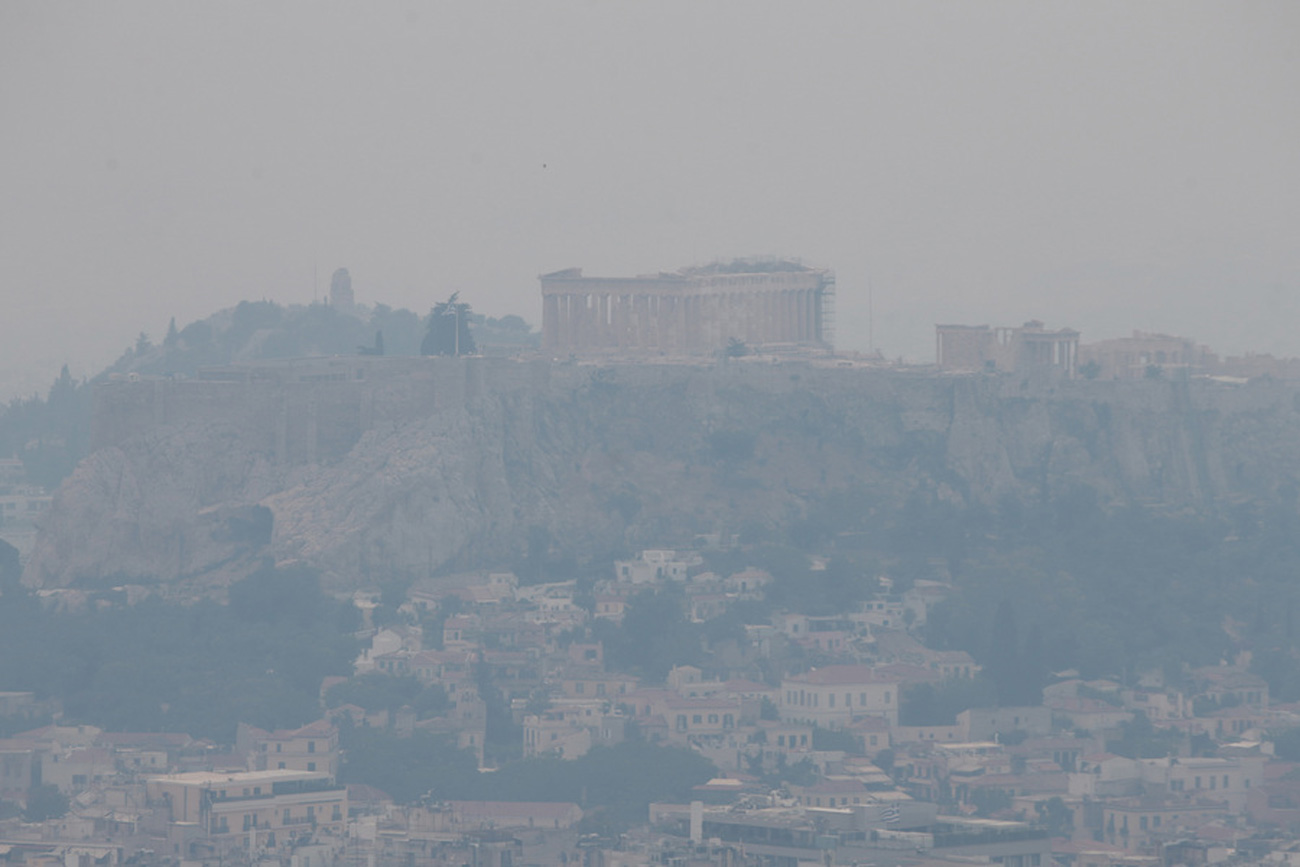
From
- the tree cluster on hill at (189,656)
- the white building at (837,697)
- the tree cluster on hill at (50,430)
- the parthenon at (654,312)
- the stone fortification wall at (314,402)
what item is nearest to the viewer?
the white building at (837,697)

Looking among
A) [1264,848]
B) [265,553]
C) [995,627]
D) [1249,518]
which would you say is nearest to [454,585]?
[265,553]

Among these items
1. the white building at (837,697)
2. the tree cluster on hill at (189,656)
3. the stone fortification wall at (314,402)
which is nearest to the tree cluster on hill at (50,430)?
the stone fortification wall at (314,402)

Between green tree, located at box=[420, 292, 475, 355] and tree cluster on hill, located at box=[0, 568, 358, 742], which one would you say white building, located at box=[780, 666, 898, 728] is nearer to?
tree cluster on hill, located at box=[0, 568, 358, 742]

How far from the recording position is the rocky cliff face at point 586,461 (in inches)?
3642

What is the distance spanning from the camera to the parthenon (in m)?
102

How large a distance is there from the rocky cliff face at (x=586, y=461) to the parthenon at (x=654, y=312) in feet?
12.7

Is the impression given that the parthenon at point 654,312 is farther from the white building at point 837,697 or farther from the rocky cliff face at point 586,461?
the white building at point 837,697

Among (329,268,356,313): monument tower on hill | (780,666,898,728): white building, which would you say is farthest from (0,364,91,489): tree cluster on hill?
(780,666,898,728): white building

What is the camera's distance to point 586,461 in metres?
95.5

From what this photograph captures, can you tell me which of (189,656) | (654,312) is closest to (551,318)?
(654,312)

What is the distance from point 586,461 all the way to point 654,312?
726 cm

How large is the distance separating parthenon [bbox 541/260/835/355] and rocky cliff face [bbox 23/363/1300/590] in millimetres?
3873

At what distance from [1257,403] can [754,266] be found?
39.1 feet

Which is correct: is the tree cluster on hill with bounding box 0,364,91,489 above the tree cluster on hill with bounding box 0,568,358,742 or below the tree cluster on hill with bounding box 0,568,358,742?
above
